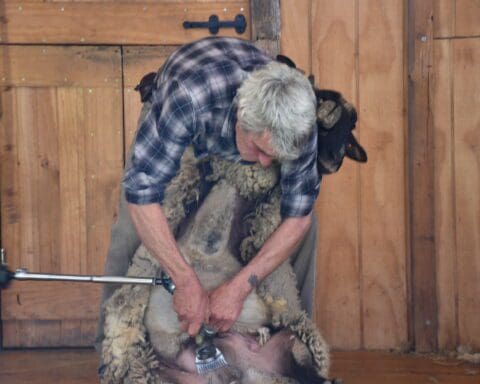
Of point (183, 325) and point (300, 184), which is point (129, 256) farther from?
point (300, 184)

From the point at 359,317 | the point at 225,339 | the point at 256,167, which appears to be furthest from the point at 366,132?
the point at 225,339

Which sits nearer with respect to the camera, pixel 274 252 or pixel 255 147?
pixel 255 147

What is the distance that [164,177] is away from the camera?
11.4 ft

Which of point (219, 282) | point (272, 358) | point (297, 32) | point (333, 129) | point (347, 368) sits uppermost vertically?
point (297, 32)

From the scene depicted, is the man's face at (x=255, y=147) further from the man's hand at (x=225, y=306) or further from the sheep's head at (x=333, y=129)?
the man's hand at (x=225, y=306)

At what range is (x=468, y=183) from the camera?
4.78 m

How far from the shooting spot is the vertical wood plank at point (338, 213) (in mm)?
4770

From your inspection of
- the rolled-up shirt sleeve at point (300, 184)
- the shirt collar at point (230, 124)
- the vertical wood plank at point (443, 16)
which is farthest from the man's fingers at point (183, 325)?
the vertical wood plank at point (443, 16)

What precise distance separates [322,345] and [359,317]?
1344 millimetres

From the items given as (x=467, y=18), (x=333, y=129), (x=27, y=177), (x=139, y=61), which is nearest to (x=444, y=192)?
(x=467, y=18)

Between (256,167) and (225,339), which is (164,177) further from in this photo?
(225,339)

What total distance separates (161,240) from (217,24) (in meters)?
1.54

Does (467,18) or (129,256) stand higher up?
(467,18)

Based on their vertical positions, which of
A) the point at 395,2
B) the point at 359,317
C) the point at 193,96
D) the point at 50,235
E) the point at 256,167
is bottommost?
the point at 359,317
